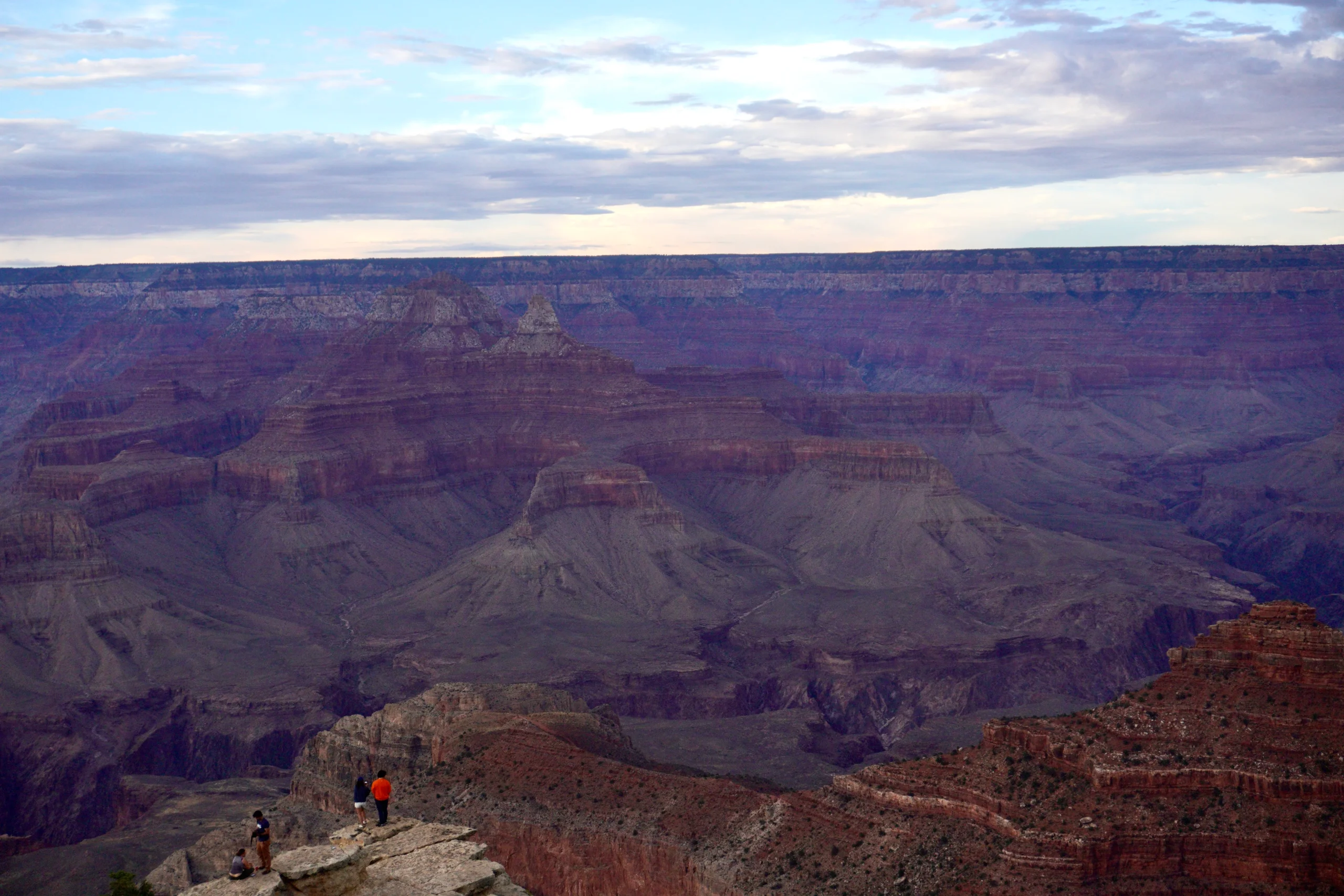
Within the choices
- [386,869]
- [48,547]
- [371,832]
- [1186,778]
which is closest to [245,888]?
[386,869]

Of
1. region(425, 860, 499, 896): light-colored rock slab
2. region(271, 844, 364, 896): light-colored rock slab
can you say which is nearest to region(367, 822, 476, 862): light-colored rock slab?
region(425, 860, 499, 896): light-colored rock slab

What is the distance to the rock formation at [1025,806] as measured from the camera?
50688 mm

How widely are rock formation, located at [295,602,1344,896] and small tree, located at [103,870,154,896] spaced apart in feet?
33.3

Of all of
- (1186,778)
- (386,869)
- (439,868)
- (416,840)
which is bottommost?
(1186,778)

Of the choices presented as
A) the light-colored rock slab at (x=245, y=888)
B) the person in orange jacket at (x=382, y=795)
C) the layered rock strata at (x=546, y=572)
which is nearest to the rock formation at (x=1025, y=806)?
the person in orange jacket at (x=382, y=795)

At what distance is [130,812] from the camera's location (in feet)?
317

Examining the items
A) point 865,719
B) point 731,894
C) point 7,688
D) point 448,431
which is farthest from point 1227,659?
point 448,431

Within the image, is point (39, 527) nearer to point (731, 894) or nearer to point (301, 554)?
point (301, 554)

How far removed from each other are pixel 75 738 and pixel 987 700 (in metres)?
67.0

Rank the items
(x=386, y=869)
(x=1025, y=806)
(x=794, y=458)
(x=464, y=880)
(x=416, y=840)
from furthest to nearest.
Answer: (x=794, y=458) → (x=1025, y=806) → (x=416, y=840) → (x=386, y=869) → (x=464, y=880)

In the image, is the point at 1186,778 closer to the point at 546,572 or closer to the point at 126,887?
the point at 126,887

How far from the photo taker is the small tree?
59.2 meters

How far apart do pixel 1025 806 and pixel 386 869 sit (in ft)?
71.6

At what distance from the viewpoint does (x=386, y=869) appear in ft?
143
